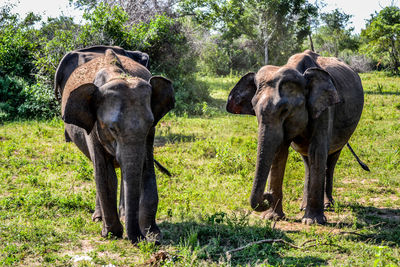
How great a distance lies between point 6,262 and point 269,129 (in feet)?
10.6

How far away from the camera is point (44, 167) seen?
895cm

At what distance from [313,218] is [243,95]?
1.98 meters

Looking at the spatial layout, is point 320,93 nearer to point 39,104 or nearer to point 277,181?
point 277,181

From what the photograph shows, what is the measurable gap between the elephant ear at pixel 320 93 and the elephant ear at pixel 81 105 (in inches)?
110

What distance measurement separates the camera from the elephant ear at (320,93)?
6.08 meters

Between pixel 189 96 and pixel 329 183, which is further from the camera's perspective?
pixel 189 96

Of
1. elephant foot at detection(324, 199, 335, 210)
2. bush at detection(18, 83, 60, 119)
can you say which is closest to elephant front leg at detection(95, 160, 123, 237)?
elephant foot at detection(324, 199, 335, 210)

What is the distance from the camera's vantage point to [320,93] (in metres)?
6.09

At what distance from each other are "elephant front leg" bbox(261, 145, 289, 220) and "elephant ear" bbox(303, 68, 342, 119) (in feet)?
2.25

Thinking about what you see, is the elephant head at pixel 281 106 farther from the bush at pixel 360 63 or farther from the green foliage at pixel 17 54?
the bush at pixel 360 63

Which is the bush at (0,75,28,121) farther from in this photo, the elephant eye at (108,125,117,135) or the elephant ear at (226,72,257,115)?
the elephant eye at (108,125,117,135)

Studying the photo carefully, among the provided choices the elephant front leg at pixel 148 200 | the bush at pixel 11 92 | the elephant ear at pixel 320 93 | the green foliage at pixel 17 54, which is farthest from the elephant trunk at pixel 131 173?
the green foliage at pixel 17 54

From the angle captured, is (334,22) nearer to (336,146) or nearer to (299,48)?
(299,48)

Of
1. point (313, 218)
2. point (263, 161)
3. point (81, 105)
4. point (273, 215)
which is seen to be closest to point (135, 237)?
point (81, 105)
